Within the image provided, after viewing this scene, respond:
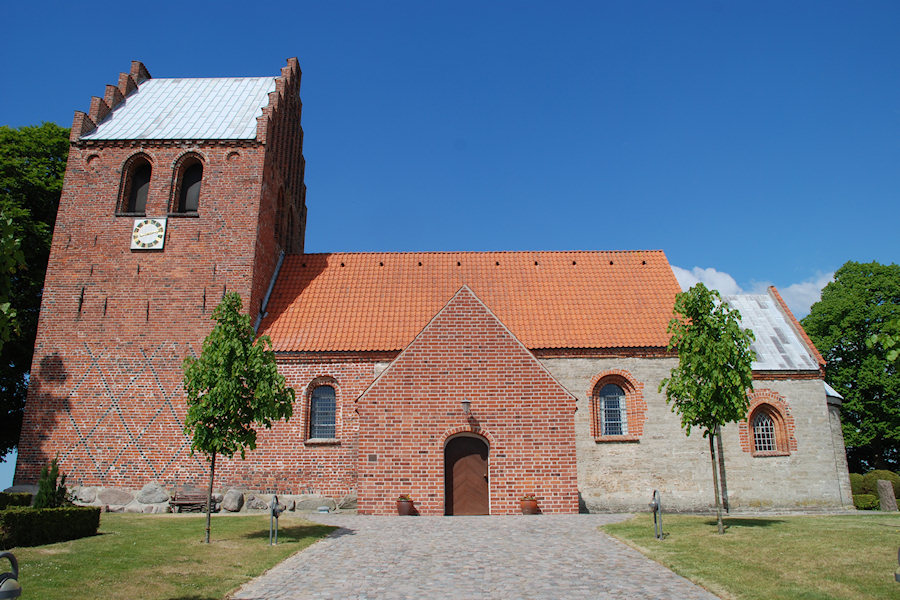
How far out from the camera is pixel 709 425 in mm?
14922

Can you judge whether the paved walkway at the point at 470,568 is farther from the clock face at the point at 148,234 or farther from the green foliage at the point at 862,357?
the green foliage at the point at 862,357

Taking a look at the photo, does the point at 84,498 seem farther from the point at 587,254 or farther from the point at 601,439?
the point at 587,254

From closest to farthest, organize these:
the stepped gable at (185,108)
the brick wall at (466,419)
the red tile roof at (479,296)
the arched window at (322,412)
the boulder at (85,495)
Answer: the brick wall at (466,419), the boulder at (85,495), the arched window at (322,412), the red tile roof at (479,296), the stepped gable at (185,108)

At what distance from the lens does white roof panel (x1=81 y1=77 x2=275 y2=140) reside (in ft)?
79.6

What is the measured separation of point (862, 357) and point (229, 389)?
104 ft

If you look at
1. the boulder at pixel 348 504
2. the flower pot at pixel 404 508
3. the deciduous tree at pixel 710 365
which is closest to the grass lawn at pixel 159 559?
the flower pot at pixel 404 508

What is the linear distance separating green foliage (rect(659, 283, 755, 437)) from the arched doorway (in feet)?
19.7

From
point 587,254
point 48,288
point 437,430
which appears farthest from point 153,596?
point 587,254

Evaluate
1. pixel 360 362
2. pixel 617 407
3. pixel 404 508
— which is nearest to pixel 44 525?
pixel 404 508

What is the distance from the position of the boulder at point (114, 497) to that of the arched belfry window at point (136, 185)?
984cm

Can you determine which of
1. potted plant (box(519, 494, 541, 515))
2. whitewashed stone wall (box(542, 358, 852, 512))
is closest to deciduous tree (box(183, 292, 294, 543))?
potted plant (box(519, 494, 541, 515))

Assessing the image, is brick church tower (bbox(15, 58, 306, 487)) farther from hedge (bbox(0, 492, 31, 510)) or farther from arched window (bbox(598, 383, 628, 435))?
arched window (bbox(598, 383, 628, 435))

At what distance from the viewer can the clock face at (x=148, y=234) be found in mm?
22828

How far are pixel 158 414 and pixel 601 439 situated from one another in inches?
573
